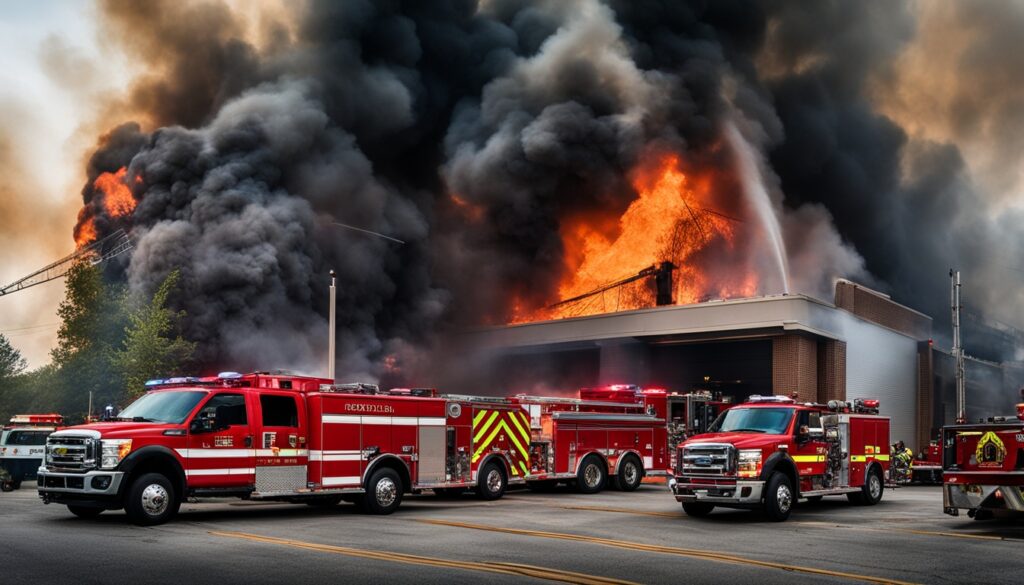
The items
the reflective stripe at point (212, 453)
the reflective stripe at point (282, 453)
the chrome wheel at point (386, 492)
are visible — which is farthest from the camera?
the chrome wheel at point (386, 492)

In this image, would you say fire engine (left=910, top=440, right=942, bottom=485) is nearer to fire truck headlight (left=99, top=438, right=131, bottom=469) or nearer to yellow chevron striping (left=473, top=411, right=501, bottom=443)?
yellow chevron striping (left=473, top=411, right=501, bottom=443)

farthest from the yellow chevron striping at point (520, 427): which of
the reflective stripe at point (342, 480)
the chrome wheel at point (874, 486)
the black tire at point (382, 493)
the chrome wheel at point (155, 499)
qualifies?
the chrome wheel at point (155, 499)

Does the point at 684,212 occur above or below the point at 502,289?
above

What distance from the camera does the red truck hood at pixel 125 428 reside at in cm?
1423

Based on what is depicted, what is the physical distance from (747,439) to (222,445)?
27.0ft

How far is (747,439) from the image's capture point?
54.7ft

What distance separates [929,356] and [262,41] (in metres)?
31.7

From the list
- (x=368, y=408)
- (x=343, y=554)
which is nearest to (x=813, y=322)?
(x=368, y=408)

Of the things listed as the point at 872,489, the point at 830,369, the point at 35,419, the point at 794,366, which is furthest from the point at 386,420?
the point at 830,369

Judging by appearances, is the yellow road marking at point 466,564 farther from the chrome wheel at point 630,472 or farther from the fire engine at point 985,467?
the chrome wheel at point 630,472

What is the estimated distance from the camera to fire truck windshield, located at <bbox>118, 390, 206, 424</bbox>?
15094 millimetres

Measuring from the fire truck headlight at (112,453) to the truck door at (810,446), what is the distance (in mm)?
10494

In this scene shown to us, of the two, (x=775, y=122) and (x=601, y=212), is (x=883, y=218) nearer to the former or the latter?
(x=775, y=122)

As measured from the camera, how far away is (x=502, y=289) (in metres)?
46.1
